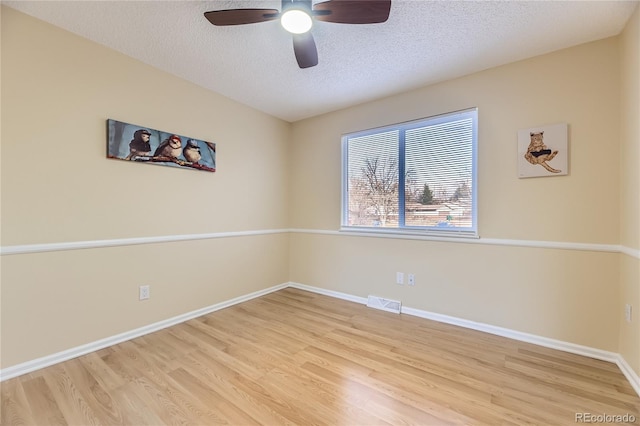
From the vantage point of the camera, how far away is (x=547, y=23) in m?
1.90

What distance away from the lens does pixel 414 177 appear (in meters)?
3.01

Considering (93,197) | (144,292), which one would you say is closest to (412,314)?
(144,292)

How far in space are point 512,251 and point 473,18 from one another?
189cm

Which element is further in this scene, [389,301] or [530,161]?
[389,301]

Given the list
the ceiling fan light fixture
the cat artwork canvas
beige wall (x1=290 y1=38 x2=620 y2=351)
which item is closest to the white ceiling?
beige wall (x1=290 y1=38 x2=620 y2=351)

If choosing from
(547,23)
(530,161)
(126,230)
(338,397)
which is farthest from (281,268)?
(547,23)

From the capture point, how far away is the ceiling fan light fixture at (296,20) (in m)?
1.52

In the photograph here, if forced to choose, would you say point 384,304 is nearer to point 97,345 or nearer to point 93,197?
point 97,345

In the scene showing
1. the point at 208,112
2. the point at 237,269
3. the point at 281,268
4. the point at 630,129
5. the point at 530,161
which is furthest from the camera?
the point at 281,268

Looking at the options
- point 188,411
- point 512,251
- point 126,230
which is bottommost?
point 188,411

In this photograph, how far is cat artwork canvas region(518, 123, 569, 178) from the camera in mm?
2174

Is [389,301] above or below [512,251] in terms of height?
below

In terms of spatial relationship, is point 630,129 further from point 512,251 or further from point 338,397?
point 338,397

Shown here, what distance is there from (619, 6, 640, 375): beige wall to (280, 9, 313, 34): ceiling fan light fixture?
2.10m
